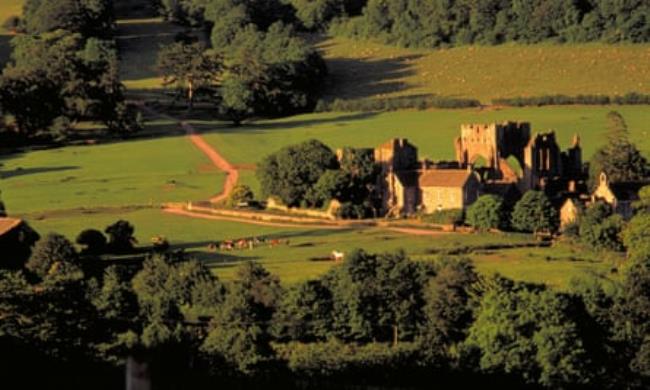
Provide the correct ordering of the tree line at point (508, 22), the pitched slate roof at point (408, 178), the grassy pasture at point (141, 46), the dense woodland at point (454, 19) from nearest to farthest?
the pitched slate roof at point (408, 178)
the grassy pasture at point (141, 46)
the tree line at point (508, 22)
the dense woodland at point (454, 19)

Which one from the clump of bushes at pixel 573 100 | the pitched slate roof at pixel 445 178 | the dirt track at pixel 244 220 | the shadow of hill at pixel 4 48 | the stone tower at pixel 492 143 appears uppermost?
the shadow of hill at pixel 4 48

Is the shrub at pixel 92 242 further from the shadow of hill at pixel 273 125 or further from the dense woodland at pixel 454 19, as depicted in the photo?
the dense woodland at pixel 454 19

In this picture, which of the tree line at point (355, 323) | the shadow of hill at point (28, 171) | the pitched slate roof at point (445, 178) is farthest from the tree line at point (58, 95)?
the tree line at point (355, 323)

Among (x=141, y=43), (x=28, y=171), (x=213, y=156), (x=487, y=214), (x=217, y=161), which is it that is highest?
(x=141, y=43)

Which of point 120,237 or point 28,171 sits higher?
point 28,171

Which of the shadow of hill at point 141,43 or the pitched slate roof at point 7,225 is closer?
the pitched slate roof at point 7,225

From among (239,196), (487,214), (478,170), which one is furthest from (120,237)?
(478,170)

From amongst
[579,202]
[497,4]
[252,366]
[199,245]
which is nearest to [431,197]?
[579,202]

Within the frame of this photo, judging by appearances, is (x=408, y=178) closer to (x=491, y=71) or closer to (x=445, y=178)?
(x=445, y=178)

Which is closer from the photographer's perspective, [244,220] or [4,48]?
[244,220]
